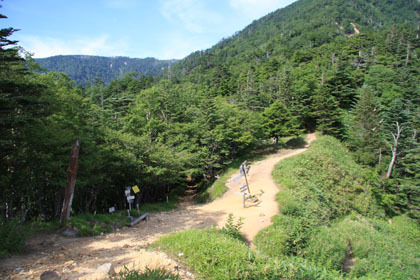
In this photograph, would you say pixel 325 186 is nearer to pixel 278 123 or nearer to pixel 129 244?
pixel 278 123

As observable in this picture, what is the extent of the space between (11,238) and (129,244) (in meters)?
3.49

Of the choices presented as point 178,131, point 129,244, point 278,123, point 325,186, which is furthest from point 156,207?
point 278,123

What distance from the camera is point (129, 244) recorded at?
8352mm

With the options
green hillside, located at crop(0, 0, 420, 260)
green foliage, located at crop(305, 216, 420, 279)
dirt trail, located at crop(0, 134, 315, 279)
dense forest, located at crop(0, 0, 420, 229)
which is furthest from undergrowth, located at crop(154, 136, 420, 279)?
dense forest, located at crop(0, 0, 420, 229)

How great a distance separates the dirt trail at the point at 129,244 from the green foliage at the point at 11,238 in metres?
0.27

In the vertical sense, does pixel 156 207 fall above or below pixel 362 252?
above

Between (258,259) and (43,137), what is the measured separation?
9761 mm

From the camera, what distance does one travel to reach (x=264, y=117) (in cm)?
2669

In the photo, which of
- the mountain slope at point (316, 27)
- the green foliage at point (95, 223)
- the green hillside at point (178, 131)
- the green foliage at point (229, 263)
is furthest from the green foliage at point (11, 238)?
the mountain slope at point (316, 27)

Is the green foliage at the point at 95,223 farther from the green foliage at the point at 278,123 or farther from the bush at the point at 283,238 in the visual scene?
the green foliage at the point at 278,123

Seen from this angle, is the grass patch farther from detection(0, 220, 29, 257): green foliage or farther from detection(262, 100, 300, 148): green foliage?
detection(262, 100, 300, 148): green foliage

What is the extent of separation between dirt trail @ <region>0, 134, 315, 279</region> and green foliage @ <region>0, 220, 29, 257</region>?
0.27 m

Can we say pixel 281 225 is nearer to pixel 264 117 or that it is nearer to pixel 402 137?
pixel 264 117

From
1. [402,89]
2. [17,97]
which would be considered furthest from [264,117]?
[17,97]
